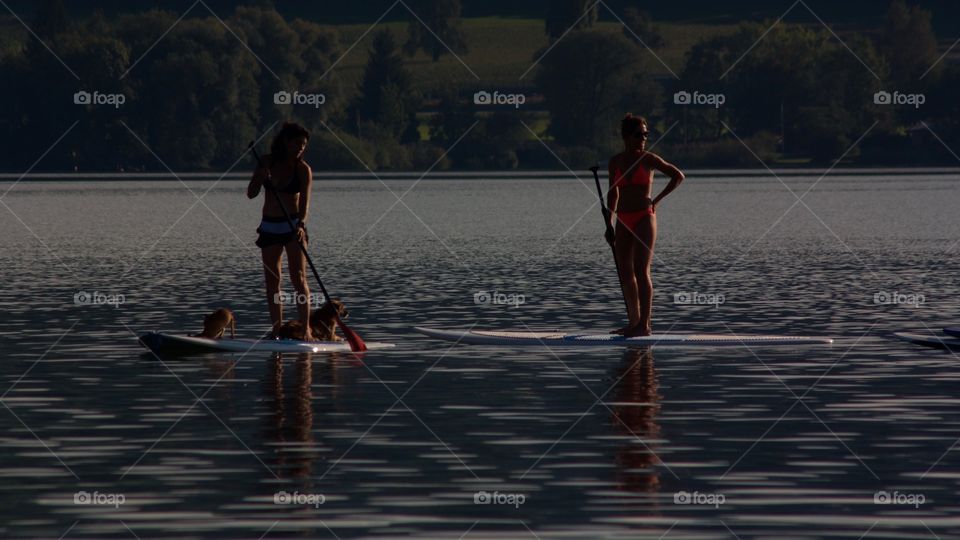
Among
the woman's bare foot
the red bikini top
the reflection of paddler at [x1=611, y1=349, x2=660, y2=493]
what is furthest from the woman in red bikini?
the reflection of paddler at [x1=611, y1=349, x2=660, y2=493]

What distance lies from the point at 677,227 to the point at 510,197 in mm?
51945

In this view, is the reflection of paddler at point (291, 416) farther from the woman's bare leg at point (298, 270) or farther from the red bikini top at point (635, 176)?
the red bikini top at point (635, 176)

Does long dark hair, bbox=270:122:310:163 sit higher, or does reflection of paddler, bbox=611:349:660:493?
long dark hair, bbox=270:122:310:163

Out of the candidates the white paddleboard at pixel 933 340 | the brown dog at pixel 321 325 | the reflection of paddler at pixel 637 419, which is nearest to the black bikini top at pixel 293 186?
the brown dog at pixel 321 325

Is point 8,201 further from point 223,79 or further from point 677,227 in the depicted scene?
point 223,79

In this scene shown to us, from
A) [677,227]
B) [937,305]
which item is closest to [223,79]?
[677,227]

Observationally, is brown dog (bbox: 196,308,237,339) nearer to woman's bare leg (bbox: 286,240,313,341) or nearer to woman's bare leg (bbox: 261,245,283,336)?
woman's bare leg (bbox: 261,245,283,336)

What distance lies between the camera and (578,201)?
117562mm

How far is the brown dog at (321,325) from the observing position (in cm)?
2339

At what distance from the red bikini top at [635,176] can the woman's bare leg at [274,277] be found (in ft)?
13.0

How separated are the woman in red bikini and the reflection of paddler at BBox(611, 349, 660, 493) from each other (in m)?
0.94

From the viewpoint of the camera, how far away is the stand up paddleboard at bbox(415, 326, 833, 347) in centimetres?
2345

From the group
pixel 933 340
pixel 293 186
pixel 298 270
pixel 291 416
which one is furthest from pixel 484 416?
pixel 933 340

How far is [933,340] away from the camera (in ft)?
79.4
